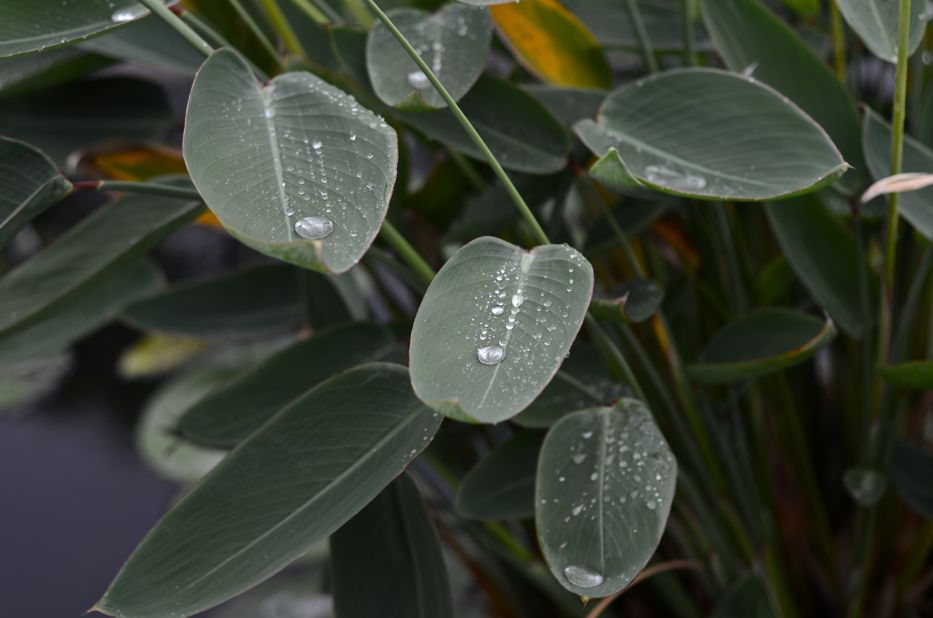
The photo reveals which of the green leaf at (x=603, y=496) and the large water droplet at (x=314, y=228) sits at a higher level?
the large water droplet at (x=314, y=228)

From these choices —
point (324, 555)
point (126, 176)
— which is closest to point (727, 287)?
point (126, 176)

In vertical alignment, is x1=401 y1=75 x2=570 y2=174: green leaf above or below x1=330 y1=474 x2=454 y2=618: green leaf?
above

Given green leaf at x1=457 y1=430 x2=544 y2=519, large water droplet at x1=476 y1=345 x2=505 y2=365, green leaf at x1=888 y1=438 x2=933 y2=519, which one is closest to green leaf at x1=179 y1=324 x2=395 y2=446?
green leaf at x1=457 y1=430 x2=544 y2=519

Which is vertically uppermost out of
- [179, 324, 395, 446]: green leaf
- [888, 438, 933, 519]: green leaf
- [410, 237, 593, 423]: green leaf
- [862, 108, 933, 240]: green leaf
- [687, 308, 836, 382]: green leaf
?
[410, 237, 593, 423]: green leaf

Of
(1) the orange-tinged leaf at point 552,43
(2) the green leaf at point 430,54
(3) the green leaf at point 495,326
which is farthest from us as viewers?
(1) the orange-tinged leaf at point 552,43

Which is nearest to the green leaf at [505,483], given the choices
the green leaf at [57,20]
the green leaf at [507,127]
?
the green leaf at [507,127]

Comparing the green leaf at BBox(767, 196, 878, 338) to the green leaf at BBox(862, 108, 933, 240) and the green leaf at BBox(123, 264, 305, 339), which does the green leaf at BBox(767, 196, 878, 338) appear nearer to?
the green leaf at BBox(862, 108, 933, 240)

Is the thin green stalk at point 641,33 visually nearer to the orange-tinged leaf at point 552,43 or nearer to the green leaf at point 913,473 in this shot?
the orange-tinged leaf at point 552,43

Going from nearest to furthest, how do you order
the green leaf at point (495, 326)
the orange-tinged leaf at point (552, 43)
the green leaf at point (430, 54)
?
1. the green leaf at point (495, 326)
2. the green leaf at point (430, 54)
3. the orange-tinged leaf at point (552, 43)
